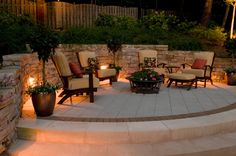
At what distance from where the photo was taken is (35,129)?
5.20 meters

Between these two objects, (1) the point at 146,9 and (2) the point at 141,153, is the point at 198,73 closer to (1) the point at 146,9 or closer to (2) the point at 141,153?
(2) the point at 141,153

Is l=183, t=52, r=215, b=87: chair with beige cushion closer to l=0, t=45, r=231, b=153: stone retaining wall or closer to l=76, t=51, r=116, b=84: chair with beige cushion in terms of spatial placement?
l=0, t=45, r=231, b=153: stone retaining wall

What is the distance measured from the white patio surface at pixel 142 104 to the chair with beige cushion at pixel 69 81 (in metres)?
0.24

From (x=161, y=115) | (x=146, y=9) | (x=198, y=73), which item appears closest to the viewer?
(x=161, y=115)

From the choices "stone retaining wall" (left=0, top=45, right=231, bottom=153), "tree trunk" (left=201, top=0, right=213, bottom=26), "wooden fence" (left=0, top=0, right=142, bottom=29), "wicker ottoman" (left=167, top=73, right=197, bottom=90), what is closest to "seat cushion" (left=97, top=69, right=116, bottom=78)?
"stone retaining wall" (left=0, top=45, right=231, bottom=153)

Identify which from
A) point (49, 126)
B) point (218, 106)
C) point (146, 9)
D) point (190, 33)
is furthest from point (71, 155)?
point (146, 9)

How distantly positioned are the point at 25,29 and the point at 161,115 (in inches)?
183

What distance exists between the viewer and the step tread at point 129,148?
4730 mm

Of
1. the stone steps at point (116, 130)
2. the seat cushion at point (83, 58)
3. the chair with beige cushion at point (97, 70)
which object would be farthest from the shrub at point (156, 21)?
the stone steps at point (116, 130)

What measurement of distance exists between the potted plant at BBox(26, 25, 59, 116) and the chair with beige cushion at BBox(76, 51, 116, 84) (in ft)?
10.3

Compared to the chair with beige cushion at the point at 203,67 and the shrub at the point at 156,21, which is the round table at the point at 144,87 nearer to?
the chair with beige cushion at the point at 203,67

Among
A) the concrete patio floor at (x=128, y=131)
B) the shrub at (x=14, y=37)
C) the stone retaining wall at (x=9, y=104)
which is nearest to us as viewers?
the stone retaining wall at (x=9, y=104)

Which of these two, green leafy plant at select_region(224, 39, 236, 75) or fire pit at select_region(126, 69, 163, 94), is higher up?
green leafy plant at select_region(224, 39, 236, 75)

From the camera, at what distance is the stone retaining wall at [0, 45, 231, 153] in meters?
4.89
